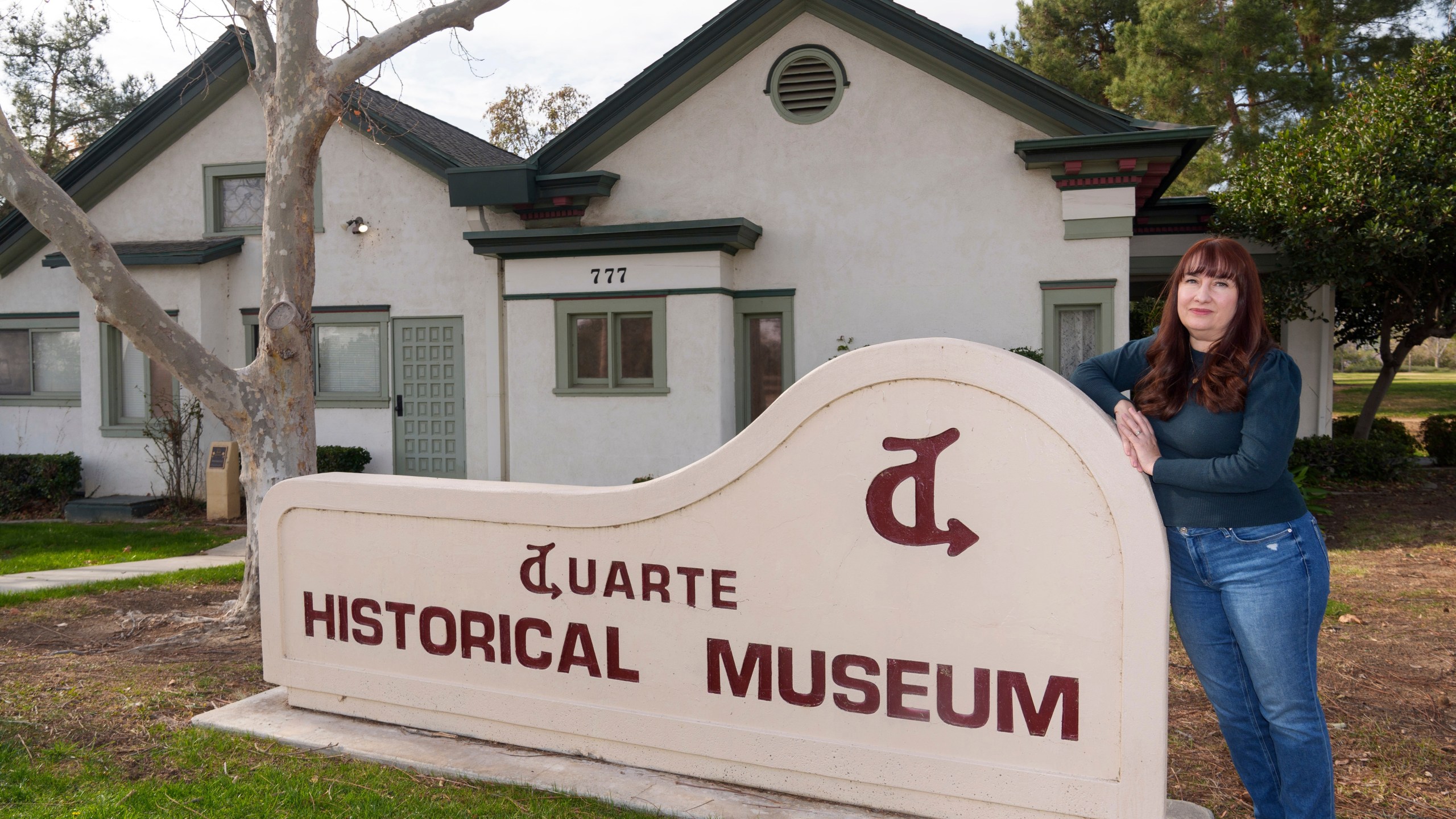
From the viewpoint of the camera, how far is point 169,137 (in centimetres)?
1366

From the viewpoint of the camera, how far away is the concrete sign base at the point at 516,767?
339 centimetres

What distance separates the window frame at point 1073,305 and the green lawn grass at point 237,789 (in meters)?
8.45

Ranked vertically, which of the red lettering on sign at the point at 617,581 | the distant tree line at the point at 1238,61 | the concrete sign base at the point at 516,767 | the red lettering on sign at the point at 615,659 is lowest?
the concrete sign base at the point at 516,767

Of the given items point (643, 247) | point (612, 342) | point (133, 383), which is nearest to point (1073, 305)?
point (643, 247)

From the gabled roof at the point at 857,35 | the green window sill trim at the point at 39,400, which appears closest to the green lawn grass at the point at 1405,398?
the gabled roof at the point at 857,35

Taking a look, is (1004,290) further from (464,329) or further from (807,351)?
(464,329)

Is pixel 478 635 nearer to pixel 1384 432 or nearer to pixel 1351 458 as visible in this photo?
pixel 1351 458

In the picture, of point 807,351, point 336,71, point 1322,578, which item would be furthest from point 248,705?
point 807,351

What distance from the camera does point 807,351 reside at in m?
11.4

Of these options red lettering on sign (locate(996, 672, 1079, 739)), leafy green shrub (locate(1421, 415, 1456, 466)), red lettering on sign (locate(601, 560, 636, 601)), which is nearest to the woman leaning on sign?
red lettering on sign (locate(996, 672, 1079, 739))

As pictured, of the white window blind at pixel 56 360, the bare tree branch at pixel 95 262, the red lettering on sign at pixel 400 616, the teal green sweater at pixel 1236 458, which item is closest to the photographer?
the teal green sweater at pixel 1236 458

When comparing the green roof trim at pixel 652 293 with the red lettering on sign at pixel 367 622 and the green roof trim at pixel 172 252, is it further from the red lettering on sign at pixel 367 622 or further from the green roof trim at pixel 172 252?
the red lettering on sign at pixel 367 622

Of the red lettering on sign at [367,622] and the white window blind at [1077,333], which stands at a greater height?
the white window blind at [1077,333]

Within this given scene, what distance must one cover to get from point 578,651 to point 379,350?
10.4 meters
